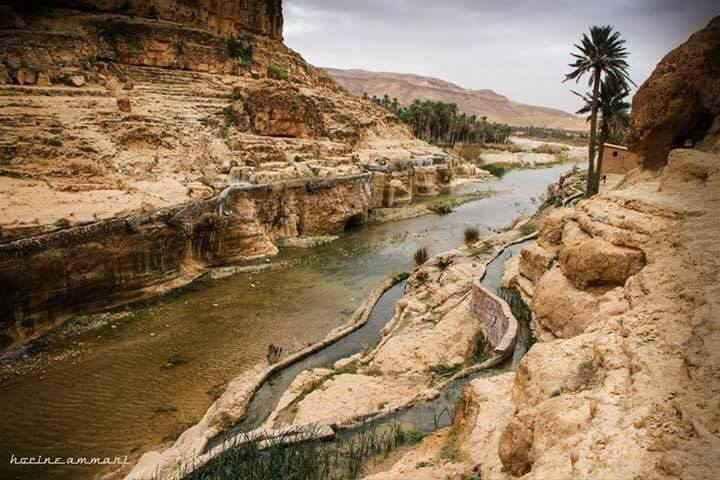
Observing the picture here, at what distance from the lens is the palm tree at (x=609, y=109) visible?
22.0 metres

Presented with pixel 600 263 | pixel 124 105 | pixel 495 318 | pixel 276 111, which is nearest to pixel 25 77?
pixel 124 105

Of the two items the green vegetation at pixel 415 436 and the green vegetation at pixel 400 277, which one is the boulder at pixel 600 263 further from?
the green vegetation at pixel 400 277

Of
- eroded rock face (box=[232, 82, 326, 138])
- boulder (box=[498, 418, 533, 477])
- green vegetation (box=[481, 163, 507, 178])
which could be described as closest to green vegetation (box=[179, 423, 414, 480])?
boulder (box=[498, 418, 533, 477])

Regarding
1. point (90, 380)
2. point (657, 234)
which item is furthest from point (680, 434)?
point (90, 380)

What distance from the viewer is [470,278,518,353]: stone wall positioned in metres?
9.91

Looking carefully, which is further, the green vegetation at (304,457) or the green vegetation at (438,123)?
the green vegetation at (438,123)

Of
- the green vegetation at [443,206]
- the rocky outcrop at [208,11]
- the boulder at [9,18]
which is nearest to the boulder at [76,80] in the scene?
the boulder at [9,18]

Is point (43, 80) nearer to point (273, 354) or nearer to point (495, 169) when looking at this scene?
point (273, 354)

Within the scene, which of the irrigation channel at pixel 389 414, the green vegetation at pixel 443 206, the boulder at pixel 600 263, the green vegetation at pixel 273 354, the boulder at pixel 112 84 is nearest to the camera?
the boulder at pixel 600 263

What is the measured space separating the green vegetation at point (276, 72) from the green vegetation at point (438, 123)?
26.5 m

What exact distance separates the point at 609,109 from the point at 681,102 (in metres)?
15.8

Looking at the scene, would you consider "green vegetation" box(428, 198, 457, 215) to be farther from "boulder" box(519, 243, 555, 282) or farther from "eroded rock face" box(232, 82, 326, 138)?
"boulder" box(519, 243, 555, 282)

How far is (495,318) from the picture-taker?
36.2ft

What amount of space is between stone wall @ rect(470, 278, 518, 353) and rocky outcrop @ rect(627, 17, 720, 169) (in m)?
4.85
